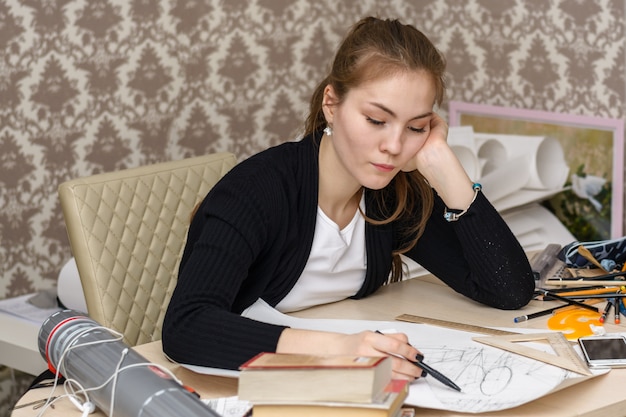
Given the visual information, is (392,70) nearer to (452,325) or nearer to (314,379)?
(452,325)

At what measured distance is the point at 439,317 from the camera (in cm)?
162

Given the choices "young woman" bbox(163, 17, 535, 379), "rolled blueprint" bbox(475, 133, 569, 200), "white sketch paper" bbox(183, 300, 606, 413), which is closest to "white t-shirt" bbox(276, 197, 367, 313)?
"young woman" bbox(163, 17, 535, 379)

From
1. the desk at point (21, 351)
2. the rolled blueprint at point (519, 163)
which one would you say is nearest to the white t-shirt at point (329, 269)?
the desk at point (21, 351)

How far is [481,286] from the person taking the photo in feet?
5.54

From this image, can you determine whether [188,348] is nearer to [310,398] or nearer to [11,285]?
[310,398]

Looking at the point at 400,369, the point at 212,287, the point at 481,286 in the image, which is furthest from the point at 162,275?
the point at 400,369

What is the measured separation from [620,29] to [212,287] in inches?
70.6

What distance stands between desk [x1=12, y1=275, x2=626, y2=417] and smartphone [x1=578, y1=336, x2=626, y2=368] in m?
0.02

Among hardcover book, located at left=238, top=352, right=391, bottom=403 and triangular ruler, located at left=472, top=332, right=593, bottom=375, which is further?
triangular ruler, located at left=472, top=332, right=593, bottom=375

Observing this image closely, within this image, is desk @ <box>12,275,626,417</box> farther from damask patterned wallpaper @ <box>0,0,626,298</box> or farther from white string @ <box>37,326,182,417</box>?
damask patterned wallpaper @ <box>0,0,626,298</box>

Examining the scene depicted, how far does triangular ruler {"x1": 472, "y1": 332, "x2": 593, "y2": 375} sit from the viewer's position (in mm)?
1312

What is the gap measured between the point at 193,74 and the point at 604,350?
1.95 meters

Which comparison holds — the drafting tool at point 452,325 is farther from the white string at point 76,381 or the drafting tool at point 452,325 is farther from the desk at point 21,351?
the desk at point 21,351

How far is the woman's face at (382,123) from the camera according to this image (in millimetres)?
1518
